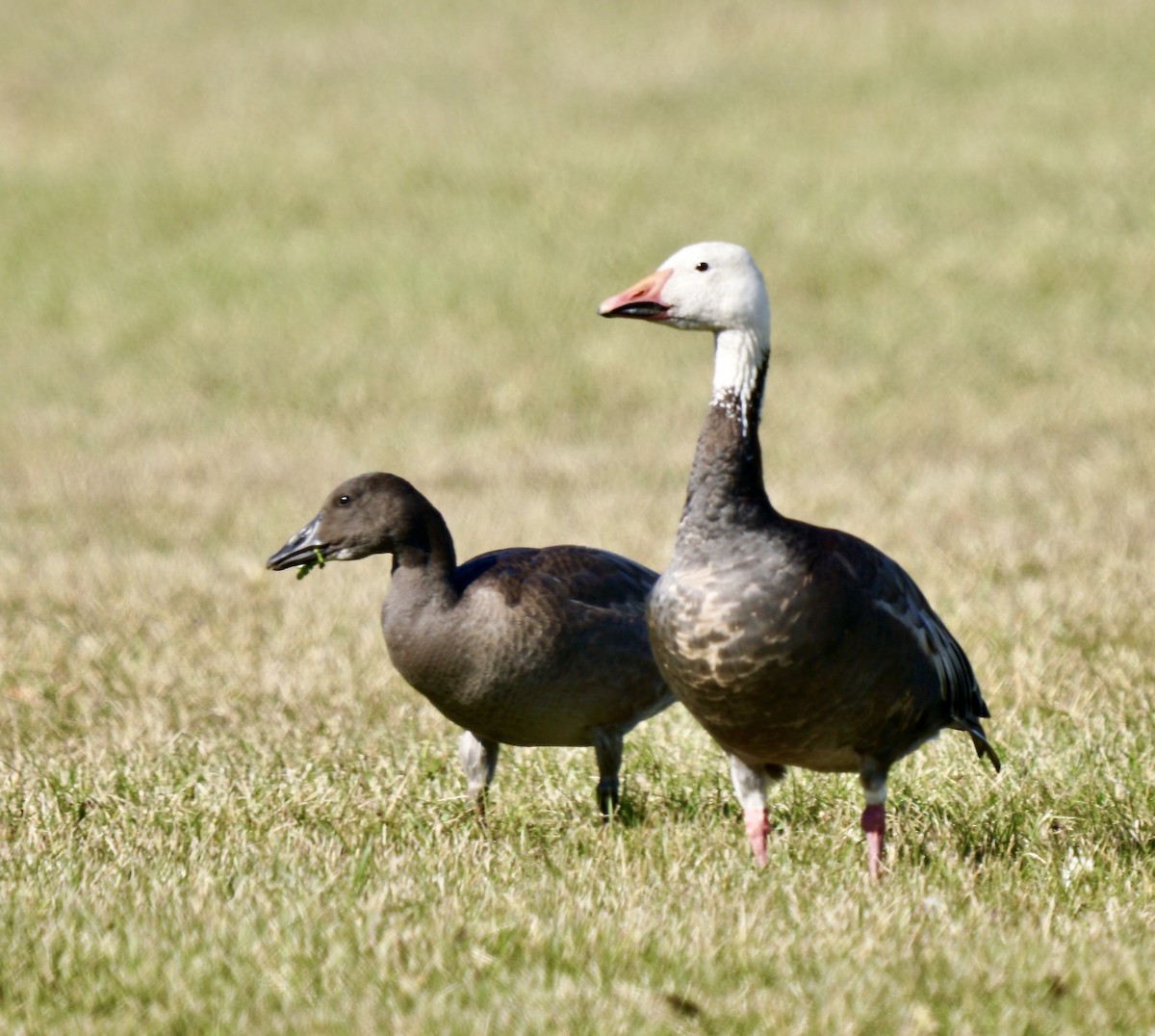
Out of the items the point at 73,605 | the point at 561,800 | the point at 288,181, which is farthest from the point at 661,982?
the point at 288,181

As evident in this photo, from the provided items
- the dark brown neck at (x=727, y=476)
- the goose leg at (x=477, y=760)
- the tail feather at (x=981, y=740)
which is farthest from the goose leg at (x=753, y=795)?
the goose leg at (x=477, y=760)

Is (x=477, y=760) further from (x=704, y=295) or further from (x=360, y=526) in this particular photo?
(x=704, y=295)

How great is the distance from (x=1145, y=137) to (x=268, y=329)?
35.6 ft

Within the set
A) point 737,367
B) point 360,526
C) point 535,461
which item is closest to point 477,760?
point 360,526

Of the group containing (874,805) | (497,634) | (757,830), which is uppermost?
(497,634)

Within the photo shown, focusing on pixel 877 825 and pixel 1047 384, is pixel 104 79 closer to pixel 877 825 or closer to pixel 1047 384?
pixel 1047 384

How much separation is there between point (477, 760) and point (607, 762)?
440mm

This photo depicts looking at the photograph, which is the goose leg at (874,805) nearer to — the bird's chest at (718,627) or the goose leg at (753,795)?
the goose leg at (753,795)

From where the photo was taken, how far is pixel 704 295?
4668 mm

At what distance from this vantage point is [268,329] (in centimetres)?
1764

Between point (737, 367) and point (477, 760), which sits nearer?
point (737, 367)

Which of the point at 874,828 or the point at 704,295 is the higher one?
the point at 704,295

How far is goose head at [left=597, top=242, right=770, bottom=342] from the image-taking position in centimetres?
466

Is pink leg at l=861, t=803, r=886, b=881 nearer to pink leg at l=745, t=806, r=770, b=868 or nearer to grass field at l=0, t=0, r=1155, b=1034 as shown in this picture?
grass field at l=0, t=0, r=1155, b=1034
